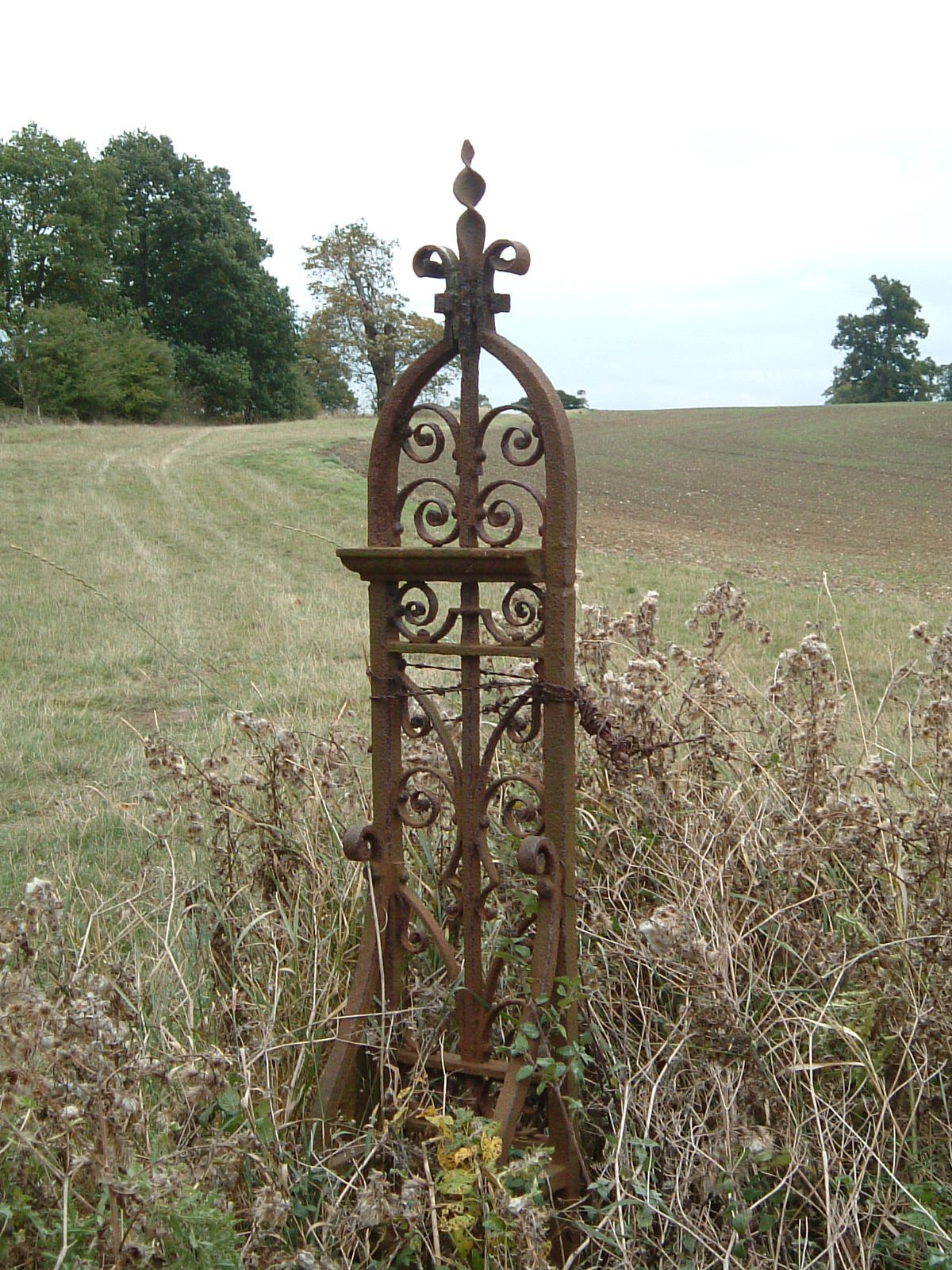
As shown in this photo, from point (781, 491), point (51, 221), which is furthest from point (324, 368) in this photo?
point (781, 491)

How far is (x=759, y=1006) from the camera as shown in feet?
8.71

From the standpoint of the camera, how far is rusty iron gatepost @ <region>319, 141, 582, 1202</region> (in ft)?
7.89

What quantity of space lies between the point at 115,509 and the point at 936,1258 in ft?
61.3

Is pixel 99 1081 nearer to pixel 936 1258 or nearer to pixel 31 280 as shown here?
pixel 936 1258

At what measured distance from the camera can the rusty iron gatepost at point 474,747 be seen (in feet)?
7.89

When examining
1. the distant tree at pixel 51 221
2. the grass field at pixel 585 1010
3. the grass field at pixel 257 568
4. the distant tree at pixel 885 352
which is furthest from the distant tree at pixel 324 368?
the grass field at pixel 585 1010

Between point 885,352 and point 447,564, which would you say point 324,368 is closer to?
point 885,352

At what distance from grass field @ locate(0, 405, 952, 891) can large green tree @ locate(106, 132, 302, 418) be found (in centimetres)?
1238

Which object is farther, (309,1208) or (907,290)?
(907,290)

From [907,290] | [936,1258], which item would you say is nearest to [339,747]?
[936,1258]

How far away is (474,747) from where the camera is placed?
259 cm

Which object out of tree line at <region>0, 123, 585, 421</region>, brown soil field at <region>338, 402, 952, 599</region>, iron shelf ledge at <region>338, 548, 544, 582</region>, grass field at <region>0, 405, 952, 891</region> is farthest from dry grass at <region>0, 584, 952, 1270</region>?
tree line at <region>0, 123, 585, 421</region>

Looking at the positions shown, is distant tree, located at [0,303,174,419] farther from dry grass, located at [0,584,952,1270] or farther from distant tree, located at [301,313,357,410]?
dry grass, located at [0,584,952,1270]

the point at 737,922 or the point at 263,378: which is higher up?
the point at 263,378
